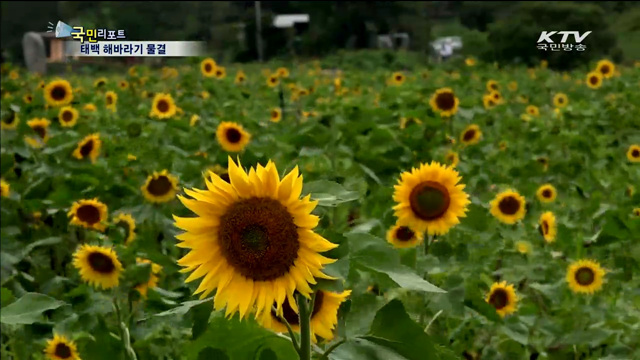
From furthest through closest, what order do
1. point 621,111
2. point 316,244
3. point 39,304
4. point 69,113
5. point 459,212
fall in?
point 621,111
point 69,113
point 459,212
point 39,304
point 316,244

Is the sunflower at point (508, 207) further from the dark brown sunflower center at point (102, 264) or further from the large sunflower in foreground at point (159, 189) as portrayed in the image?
the dark brown sunflower center at point (102, 264)

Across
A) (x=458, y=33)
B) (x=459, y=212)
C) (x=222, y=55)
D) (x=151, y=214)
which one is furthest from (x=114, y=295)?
(x=222, y=55)

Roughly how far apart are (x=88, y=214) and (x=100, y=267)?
1.31 feet

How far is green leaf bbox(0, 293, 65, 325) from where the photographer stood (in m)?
1.08

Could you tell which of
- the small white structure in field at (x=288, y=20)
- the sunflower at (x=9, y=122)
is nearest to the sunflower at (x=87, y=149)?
the sunflower at (x=9, y=122)

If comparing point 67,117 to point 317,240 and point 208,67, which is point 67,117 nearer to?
point 208,67

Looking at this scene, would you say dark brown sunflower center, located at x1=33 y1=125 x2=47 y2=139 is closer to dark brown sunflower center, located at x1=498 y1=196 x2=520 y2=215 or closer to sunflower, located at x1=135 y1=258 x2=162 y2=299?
sunflower, located at x1=135 y1=258 x2=162 y2=299

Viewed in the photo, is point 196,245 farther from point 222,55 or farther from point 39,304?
point 222,55

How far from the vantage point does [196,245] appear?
2.80ft

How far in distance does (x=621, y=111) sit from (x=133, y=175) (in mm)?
2838

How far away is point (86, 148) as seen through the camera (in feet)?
8.71

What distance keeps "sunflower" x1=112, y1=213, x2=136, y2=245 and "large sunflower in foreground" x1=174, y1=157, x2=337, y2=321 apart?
1308 millimetres

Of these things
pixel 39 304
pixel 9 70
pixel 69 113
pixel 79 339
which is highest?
pixel 9 70

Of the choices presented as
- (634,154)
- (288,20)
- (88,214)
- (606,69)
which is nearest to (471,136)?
(634,154)
